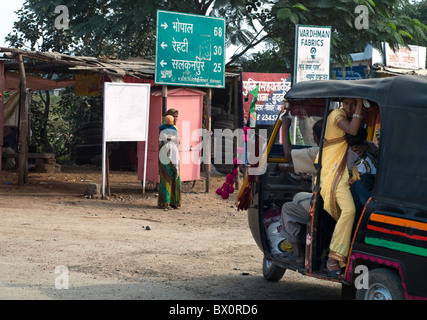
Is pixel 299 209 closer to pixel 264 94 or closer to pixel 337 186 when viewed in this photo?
pixel 337 186

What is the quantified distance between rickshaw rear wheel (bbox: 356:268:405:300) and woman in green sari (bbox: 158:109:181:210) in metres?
7.75

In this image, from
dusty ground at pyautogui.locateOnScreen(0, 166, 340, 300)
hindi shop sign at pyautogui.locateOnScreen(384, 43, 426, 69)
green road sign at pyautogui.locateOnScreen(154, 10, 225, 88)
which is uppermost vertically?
hindi shop sign at pyautogui.locateOnScreen(384, 43, 426, 69)

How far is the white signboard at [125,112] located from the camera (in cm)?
1343

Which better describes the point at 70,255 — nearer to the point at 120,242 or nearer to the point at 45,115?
the point at 120,242

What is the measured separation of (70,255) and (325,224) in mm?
3849

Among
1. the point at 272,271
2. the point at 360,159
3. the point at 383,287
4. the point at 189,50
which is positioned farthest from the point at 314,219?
the point at 189,50

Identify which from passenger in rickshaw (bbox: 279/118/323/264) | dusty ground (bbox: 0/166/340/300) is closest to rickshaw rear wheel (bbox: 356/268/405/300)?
passenger in rickshaw (bbox: 279/118/323/264)

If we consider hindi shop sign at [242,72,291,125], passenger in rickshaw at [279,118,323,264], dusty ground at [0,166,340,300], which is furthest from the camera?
hindi shop sign at [242,72,291,125]

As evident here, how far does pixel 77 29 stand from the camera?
61.1ft

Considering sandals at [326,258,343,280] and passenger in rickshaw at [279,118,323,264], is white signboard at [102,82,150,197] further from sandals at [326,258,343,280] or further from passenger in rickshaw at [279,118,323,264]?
sandals at [326,258,343,280]

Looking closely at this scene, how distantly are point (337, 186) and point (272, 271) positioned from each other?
6.10 ft

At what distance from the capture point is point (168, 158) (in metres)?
12.9

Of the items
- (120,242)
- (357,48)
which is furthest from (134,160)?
(120,242)

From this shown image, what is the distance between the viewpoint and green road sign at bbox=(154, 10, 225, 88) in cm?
1392
